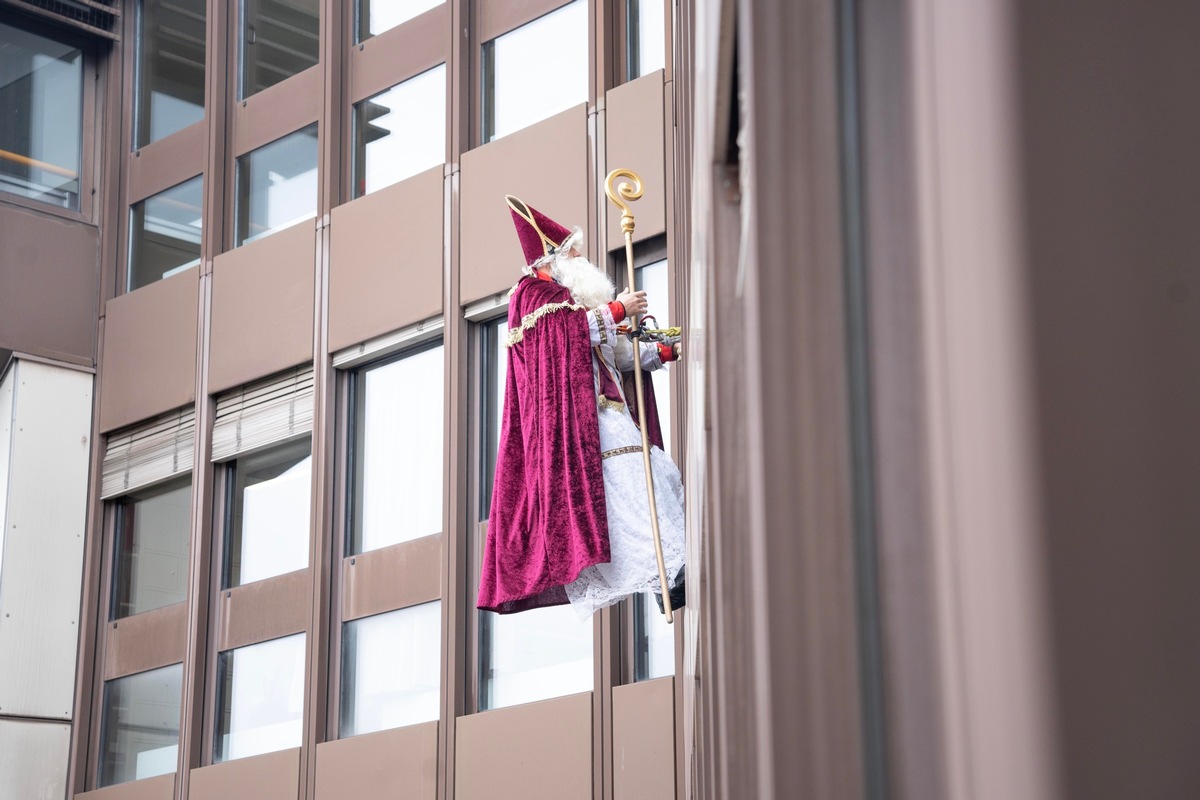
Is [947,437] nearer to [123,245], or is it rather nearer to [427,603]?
[427,603]

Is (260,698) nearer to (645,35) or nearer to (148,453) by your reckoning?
(148,453)

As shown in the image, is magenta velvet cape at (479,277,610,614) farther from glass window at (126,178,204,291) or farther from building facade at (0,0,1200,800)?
glass window at (126,178,204,291)

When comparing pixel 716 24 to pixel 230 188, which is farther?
pixel 230 188

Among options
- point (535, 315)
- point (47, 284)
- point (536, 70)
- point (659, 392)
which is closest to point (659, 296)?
point (659, 392)

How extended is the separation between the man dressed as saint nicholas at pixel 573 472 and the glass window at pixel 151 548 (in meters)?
5.47

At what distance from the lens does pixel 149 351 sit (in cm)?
1094

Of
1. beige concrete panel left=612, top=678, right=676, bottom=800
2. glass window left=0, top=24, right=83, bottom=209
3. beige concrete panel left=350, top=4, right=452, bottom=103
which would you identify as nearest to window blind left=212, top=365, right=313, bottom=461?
beige concrete panel left=350, top=4, right=452, bottom=103

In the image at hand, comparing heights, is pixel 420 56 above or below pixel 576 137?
above

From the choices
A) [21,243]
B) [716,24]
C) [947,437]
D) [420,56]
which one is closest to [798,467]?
[947,437]

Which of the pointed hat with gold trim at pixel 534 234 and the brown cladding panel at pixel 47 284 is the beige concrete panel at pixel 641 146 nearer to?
the pointed hat with gold trim at pixel 534 234

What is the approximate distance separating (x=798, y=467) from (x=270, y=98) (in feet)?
34.5

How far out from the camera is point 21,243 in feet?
36.1

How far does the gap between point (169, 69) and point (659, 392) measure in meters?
5.61

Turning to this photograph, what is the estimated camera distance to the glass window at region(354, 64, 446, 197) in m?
9.54
